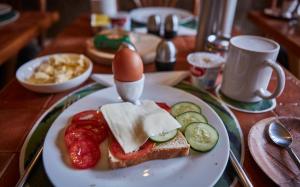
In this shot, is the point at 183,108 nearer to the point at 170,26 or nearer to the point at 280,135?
the point at 280,135

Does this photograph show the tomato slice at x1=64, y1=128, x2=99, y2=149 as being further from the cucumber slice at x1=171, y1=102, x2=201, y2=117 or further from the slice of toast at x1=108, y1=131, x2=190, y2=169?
the cucumber slice at x1=171, y1=102, x2=201, y2=117

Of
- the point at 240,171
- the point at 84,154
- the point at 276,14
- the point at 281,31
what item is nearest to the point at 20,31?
the point at 84,154

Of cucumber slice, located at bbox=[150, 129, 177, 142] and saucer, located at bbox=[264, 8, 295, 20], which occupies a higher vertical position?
saucer, located at bbox=[264, 8, 295, 20]

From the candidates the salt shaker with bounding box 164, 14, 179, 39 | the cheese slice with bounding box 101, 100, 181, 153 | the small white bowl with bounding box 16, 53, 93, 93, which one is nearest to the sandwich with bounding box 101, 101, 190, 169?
the cheese slice with bounding box 101, 100, 181, 153

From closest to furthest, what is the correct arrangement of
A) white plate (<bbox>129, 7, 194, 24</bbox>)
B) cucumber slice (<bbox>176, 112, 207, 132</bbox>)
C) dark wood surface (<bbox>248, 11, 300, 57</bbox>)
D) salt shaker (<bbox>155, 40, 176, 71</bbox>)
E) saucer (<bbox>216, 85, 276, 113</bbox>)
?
1. cucumber slice (<bbox>176, 112, 207, 132</bbox>)
2. saucer (<bbox>216, 85, 276, 113</bbox>)
3. salt shaker (<bbox>155, 40, 176, 71</bbox>)
4. dark wood surface (<bbox>248, 11, 300, 57</bbox>)
5. white plate (<bbox>129, 7, 194, 24</bbox>)

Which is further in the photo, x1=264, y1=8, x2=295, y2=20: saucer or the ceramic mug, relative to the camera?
x1=264, y1=8, x2=295, y2=20: saucer

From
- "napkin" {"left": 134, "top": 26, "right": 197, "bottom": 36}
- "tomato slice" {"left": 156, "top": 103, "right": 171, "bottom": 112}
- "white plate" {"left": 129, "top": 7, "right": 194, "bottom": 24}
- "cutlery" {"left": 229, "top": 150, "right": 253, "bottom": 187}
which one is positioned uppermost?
"white plate" {"left": 129, "top": 7, "right": 194, "bottom": 24}
